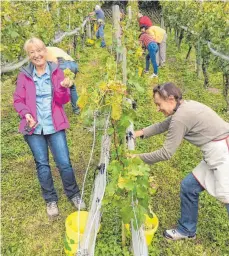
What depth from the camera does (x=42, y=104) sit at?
120 inches

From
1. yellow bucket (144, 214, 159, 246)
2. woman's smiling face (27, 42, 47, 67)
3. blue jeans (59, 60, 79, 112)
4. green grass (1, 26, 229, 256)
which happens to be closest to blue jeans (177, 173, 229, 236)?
green grass (1, 26, 229, 256)

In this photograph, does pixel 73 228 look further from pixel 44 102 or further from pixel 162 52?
pixel 162 52

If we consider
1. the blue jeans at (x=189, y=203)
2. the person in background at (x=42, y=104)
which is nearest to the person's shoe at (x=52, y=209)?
the person in background at (x=42, y=104)

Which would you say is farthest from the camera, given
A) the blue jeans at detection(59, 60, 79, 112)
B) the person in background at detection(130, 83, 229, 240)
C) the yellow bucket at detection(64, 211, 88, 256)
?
the blue jeans at detection(59, 60, 79, 112)

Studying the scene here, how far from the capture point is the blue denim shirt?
3.02 m

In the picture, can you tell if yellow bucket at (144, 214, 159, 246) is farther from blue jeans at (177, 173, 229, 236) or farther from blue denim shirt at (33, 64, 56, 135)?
blue denim shirt at (33, 64, 56, 135)

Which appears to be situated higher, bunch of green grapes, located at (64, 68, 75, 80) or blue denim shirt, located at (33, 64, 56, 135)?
bunch of green grapes, located at (64, 68, 75, 80)

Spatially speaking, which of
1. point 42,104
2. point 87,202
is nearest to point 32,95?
point 42,104

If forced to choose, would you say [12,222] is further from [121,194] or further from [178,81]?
[178,81]

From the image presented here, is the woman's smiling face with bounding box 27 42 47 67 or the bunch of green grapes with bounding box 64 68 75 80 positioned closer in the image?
the bunch of green grapes with bounding box 64 68 75 80

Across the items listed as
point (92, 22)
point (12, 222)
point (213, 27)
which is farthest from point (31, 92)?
point (92, 22)

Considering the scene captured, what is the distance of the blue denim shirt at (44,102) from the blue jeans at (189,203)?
1.26 m

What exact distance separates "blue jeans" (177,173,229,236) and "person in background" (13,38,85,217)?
1120mm

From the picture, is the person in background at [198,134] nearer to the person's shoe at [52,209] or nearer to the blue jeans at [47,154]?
the blue jeans at [47,154]
